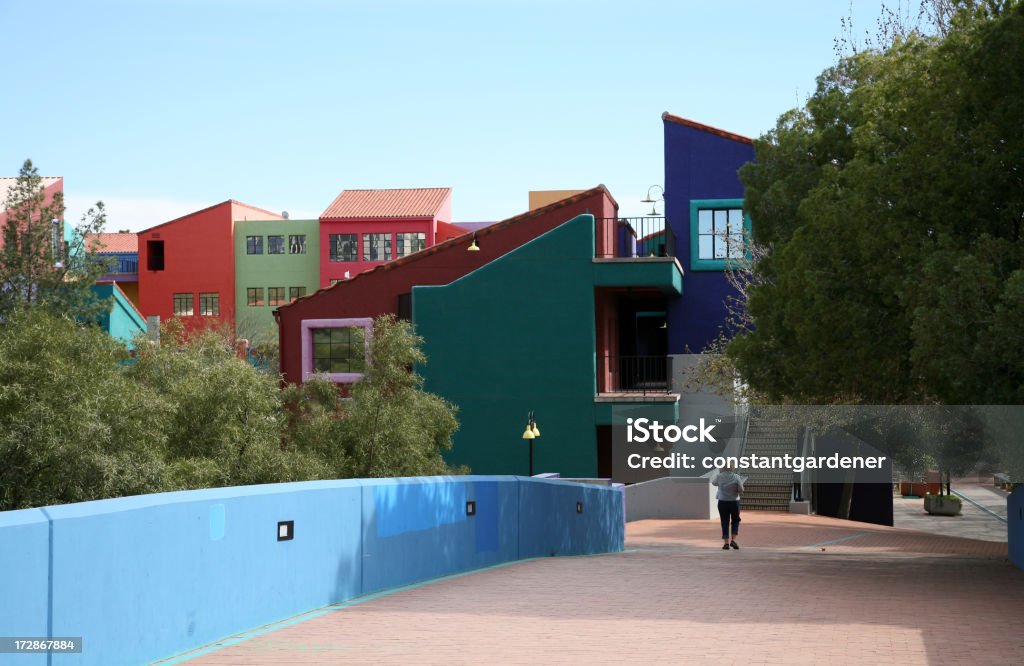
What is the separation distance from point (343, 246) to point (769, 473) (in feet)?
122

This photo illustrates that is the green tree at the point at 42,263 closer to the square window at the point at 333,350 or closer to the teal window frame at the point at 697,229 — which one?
the square window at the point at 333,350

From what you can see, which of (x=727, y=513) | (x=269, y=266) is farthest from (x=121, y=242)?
(x=727, y=513)

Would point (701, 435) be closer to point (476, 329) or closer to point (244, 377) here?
point (476, 329)

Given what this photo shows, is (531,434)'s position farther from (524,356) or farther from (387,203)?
(387,203)

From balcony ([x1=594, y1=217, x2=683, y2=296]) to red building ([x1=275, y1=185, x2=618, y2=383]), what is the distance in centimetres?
82

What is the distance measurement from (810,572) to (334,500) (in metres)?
7.60

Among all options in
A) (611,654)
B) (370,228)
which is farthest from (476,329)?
(370,228)

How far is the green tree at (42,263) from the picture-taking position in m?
22.1

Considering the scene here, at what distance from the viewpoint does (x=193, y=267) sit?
67312mm

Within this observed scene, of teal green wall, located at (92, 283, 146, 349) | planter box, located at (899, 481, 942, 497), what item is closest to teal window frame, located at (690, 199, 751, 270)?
teal green wall, located at (92, 283, 146, 349)

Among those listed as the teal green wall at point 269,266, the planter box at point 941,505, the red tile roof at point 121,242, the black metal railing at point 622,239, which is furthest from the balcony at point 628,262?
the red tile roof at point 121,242

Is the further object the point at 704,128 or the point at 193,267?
the point at 193,267

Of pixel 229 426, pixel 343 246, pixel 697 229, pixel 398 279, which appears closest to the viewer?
pixel 229 426

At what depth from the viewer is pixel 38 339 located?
15891mm
